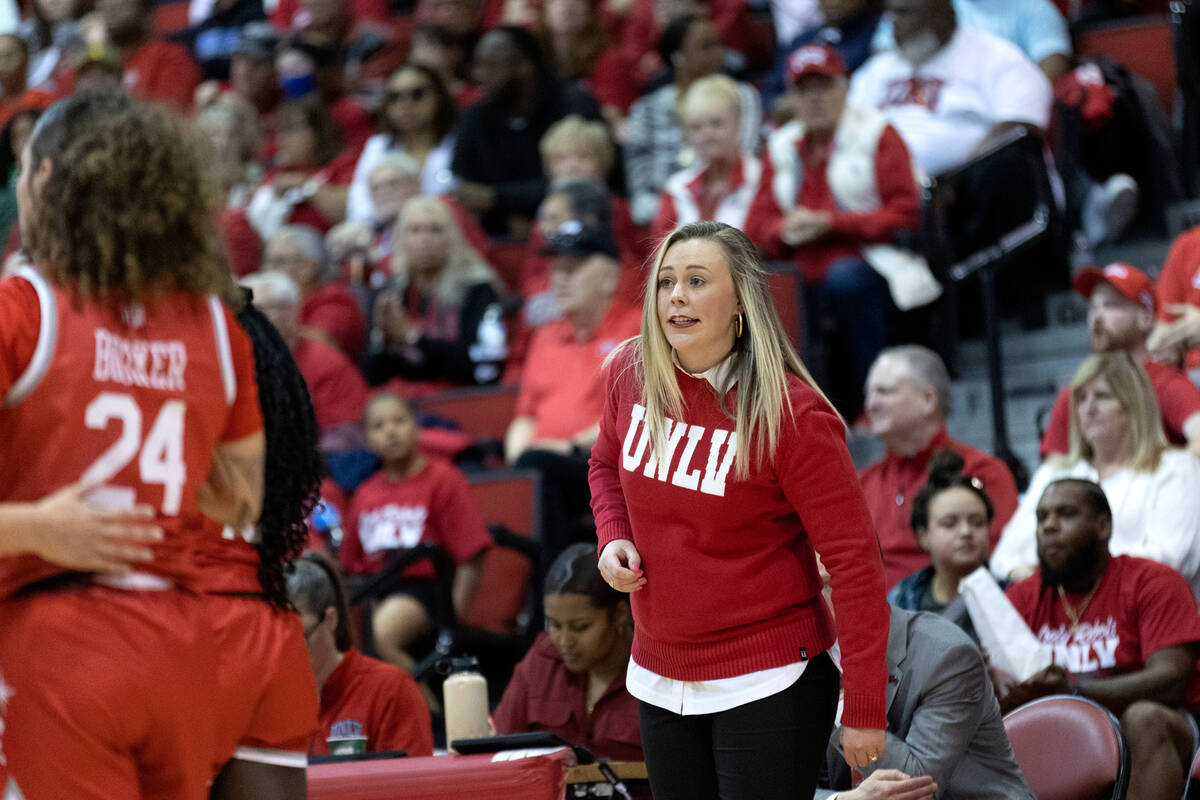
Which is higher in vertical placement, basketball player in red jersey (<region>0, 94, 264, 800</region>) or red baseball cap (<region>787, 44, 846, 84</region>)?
red baseball cap (<region>787, 44, 846, 84</region>)

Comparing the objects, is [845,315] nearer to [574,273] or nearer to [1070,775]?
[574,273]

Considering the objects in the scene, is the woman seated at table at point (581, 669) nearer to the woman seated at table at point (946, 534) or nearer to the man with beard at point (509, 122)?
the woman seated at table at point (946, 534)

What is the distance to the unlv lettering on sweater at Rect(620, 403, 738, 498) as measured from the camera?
9.11 ft

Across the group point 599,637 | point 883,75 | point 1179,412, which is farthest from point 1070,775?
point 883,75

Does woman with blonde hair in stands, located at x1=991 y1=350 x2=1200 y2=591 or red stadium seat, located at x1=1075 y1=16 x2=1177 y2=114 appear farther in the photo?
red stadium seat, located at x1=1075 y1=16 x2=1177 y2=114

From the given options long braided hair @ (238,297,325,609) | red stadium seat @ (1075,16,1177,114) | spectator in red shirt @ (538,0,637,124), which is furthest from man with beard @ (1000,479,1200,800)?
spectator in red shirt @ (538,0,637,124)

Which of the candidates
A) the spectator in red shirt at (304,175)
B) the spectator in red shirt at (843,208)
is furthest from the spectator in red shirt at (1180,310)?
the spectator in red shirt at (304,175)

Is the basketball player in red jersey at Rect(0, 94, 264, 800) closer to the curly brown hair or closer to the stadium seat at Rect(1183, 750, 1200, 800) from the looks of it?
the curly brown hair

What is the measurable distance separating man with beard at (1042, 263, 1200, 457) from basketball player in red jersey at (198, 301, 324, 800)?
3.36 metres

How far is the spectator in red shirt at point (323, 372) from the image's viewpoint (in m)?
6.55

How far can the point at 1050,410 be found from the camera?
19.4 feet

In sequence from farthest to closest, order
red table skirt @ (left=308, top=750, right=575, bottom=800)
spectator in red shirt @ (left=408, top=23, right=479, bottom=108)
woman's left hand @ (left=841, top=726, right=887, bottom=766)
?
spectator in red shirt @ (left=408, top=23, right=479, bottom=108) < red table skirt @ (left=308, top=750, right=575, bottom=800) < woman's left hand @ (left=841, top=726, right=887, bottom=766)

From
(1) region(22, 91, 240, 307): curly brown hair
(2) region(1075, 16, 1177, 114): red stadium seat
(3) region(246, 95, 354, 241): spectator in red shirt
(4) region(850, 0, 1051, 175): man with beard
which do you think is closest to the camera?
(1) region(22, 91, 240, 307): curly brown hair

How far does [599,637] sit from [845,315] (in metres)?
2.55
